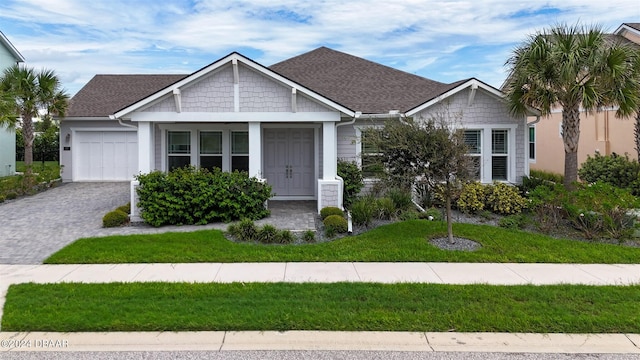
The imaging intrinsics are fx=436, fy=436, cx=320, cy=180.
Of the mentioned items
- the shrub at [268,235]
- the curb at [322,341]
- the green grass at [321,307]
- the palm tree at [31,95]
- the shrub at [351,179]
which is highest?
the palm tree at [31,95]

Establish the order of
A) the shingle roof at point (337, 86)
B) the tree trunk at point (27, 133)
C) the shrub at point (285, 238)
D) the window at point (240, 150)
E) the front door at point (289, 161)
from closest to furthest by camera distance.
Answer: the shrub at point (285, 238) < the window at point (240, 150) < the front door at point (289, 161) < the shingle roof at point (337, 86) < the tree trunk at point (27, 133)

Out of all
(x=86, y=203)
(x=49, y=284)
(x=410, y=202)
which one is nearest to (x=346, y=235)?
(x=410, y=202)

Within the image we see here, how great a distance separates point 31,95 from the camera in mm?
18016

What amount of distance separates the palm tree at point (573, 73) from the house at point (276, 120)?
1.85 meters

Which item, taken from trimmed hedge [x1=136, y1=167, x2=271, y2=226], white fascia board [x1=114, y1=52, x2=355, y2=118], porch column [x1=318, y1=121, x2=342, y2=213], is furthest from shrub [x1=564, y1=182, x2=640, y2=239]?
trimmed hedge [x1=136, y1=167, x2=271, y2=226]

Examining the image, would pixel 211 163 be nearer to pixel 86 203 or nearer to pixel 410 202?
pixel 86 203

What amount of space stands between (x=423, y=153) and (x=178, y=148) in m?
9.04

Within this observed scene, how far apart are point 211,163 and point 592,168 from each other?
42.8ft

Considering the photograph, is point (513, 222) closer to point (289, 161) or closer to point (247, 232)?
point (247, 232)

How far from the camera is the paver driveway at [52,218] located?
899 cm

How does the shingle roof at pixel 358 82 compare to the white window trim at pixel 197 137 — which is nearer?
the white window trim at pixel 197 137

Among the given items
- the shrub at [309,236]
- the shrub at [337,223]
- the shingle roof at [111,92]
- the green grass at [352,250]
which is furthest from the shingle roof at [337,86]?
the green grass at [352,250]

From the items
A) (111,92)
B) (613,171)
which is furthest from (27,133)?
(613,171)

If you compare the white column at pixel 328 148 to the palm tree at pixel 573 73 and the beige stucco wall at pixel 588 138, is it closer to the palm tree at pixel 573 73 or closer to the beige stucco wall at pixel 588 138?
the palm tree at pixel 573 73
